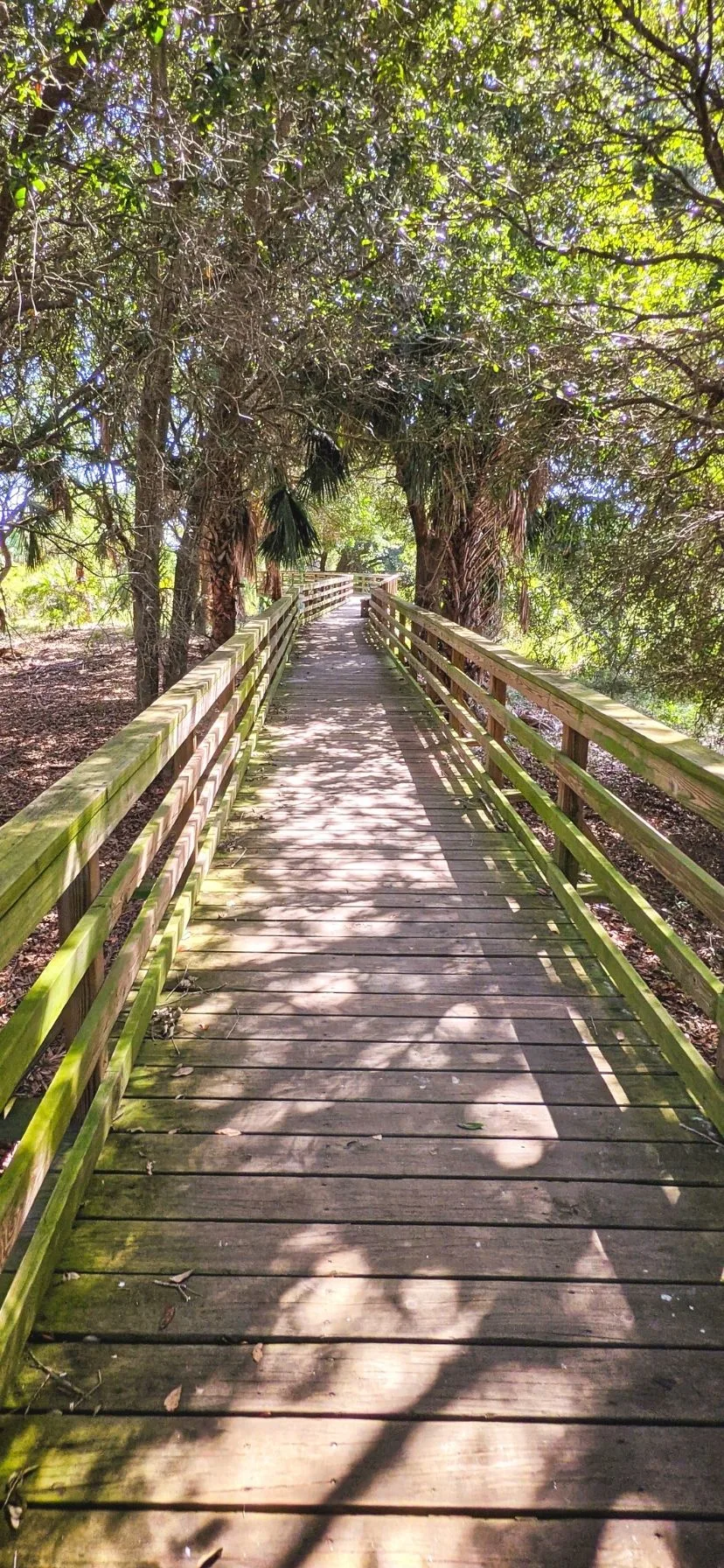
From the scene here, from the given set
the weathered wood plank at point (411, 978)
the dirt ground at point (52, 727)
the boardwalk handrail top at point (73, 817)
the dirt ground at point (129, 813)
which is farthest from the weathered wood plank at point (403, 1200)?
the dirt ground at point (129, 813)

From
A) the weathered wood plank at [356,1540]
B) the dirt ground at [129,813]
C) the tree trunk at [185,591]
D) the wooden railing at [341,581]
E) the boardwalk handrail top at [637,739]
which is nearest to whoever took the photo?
the weathered wood plank at [356,1540]

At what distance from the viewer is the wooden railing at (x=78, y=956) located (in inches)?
72.8

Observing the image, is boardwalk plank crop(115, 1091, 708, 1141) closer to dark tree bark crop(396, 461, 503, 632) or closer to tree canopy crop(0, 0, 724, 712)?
tree canopy crop(0, 0, 724, 712)

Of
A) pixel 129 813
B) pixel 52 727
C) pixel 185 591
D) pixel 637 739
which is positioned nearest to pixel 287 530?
pixel 185 591

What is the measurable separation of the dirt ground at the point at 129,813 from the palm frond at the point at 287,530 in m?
2.55

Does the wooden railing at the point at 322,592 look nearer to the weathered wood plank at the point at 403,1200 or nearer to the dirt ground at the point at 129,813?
the dirt ground at the point at 129,813

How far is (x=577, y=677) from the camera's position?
51.5 feet

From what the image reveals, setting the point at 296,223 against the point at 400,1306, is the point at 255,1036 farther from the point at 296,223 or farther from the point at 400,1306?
the point at 296,223

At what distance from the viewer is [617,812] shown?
3523 millimetres

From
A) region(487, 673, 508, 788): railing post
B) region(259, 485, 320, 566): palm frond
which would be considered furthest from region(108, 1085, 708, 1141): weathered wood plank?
region(259, 485, 320, 566): palm frond

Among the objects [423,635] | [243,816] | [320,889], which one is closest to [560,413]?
[423,635]

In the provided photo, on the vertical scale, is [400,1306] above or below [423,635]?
below

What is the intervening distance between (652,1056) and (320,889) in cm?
197

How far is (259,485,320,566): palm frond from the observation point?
39.7ft
